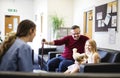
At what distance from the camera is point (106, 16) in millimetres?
4883

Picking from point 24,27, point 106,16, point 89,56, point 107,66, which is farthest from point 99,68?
point 24,27

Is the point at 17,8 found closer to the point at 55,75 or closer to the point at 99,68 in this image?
the point at 99,68

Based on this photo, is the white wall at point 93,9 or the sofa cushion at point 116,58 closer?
the sofa cushion at point 116,58

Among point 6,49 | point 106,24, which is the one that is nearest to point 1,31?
point 106,24

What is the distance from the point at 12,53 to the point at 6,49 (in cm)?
12

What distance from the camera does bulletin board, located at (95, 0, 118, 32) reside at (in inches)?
180

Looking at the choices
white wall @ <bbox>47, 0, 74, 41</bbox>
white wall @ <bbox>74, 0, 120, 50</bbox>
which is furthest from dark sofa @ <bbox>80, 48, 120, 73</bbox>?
white wall @ <bbox>47, 0, 74, 41</bbox>

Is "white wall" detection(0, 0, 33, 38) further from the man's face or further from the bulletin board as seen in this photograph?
the man's face

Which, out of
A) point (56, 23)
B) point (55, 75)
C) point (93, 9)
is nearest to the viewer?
point (55, 75)

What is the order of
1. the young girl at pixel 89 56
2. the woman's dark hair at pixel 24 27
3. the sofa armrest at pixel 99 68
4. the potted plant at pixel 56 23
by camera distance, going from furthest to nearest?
the potted plant at pixel 56 23 → the young girl at pixel 89 56 → the sofa armrest at pixel 99 68 → the woman's dark hair at pixel 24 27

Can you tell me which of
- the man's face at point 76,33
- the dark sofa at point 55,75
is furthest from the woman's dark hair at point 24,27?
the man's face at point 76,33

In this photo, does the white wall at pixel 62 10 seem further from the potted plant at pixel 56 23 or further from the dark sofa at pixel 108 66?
the dark sofa at pixel 108 66

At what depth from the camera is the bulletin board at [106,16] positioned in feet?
15.0

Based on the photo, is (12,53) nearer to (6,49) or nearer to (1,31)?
(6,49)
